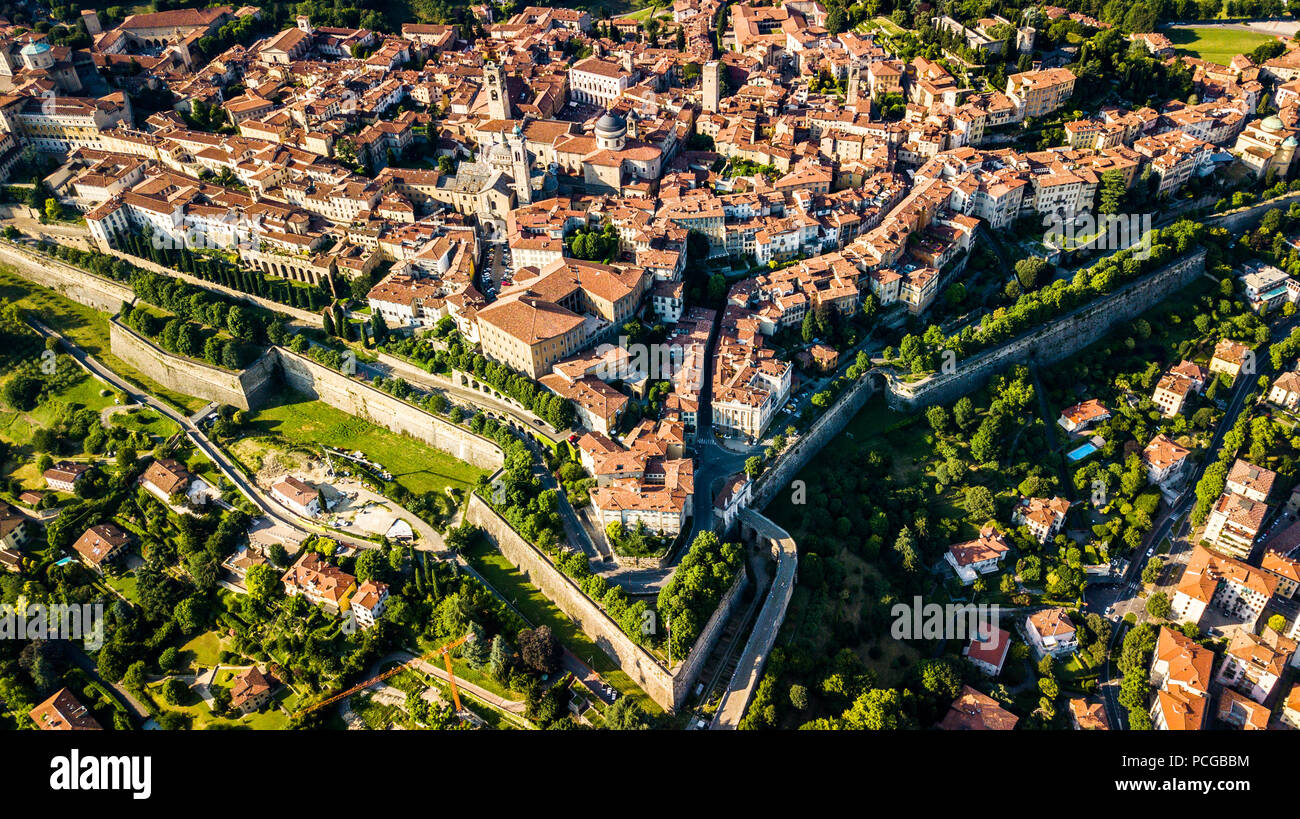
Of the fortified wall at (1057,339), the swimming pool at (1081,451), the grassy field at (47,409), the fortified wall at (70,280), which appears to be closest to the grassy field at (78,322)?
the fortified wall at (70,280)

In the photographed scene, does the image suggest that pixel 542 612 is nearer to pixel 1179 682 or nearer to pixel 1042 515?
pixel 1042 515

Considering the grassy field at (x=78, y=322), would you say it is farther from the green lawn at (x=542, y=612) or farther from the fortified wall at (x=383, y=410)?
the green lawn at (x=542, y=612)

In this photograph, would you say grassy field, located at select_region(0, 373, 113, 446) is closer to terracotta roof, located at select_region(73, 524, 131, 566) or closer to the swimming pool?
terracotta roof, located at select_region(73, 524, 131, 566)

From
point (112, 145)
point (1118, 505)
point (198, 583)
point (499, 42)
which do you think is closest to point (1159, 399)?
point (1118, 505)

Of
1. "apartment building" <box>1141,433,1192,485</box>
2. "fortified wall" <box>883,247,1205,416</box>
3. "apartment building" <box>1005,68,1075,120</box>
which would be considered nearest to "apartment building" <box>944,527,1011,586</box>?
"fortified wall" <box>883,247,1205,416</box>

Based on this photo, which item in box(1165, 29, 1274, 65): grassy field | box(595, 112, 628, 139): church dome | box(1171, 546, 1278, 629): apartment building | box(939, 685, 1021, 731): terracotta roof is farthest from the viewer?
box(1165, 29, 1274, 65): grassy field

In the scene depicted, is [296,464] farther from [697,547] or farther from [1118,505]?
[1118,505]

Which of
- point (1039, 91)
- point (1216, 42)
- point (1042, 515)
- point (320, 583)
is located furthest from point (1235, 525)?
point (1216, 42)
